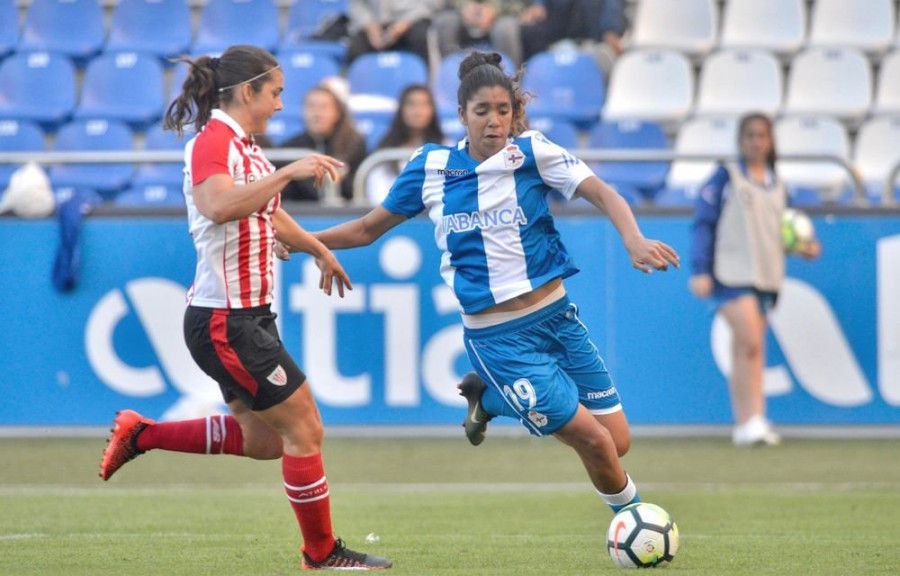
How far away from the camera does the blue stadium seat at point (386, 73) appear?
1452 cm

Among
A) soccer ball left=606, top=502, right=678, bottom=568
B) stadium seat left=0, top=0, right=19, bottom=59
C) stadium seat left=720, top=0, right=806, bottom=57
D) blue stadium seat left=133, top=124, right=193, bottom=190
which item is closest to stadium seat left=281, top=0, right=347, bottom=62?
blue stadium seat left=133, top=124, right=193, bottom=190

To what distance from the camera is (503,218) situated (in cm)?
621

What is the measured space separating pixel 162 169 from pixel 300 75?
1661 millimetres

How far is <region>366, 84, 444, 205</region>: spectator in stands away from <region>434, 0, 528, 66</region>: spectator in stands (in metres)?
3.03

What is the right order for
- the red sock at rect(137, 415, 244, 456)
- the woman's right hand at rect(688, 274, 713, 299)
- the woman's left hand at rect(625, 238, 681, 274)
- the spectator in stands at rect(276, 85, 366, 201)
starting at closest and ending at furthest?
the woman's left hand at rect(625, 238, 681, 274), the red sock at rect(137, 415, 244, 456), the woman's right hand at rect(688, 274, 713, 299), the spectator in stands at rect(276, 85, 366, 201)

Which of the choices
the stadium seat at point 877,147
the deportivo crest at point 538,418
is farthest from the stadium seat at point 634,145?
the deportivo crest at point 538,418

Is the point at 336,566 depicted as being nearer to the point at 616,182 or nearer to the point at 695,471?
the point at 695,471

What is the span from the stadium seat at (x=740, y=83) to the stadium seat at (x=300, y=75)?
359 centimetres

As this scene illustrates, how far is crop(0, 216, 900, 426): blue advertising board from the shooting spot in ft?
Result: 37.1

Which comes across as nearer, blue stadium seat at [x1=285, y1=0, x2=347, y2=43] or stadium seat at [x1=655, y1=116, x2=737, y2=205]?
stadium seat at [x1=655, y1=116, x2=737, y2=205]

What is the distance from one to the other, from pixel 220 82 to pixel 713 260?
576 centimetres

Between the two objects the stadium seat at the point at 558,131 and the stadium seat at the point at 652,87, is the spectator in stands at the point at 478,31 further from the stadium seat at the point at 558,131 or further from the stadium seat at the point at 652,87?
the stadium seat at the point at 558,131

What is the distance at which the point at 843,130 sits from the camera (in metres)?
13.8

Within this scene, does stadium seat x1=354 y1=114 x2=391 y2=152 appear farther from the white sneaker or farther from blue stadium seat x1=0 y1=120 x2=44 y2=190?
the white sneaker
